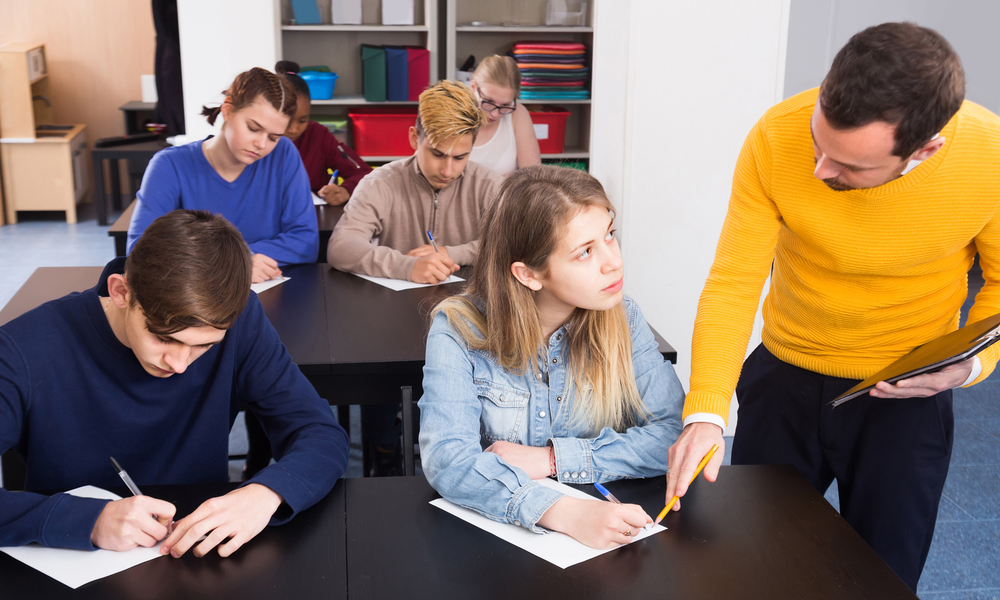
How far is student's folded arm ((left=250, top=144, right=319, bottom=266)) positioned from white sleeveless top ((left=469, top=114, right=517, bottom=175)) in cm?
110

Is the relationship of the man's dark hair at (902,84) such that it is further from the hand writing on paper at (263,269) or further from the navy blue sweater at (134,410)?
the hand writing on paper at (263,269)

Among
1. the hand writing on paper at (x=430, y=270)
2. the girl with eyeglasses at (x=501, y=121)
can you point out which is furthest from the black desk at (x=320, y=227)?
the girl with eyeglasses at (x=501, y=121)

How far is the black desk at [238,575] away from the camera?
37.0 inches

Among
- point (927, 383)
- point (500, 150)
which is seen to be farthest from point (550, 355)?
point (500, 150)

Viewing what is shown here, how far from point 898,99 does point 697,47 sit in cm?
174

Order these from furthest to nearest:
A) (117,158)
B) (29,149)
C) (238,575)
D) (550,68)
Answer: (29,149) → (117,158) → (550,68) → (238,575)

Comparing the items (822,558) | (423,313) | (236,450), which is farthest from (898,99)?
(236,450)

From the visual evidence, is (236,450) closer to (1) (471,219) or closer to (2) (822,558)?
(1) (471,219)

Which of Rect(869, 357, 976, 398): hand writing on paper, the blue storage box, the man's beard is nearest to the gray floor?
Rect(869, 357, 976, 398): hand writing on paper

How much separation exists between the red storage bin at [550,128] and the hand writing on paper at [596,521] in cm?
359

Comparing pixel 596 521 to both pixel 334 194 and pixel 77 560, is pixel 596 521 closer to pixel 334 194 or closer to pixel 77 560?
pixel 77 560

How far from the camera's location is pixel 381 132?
4.48 metres

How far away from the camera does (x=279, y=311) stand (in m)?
2.06

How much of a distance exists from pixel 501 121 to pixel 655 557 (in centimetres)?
279
